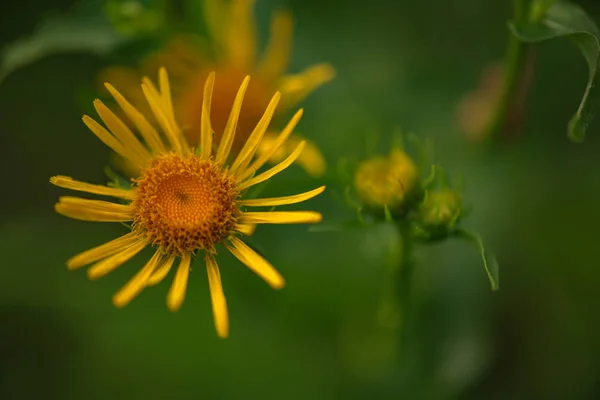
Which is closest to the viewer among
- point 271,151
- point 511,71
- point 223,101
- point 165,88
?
point 271,151

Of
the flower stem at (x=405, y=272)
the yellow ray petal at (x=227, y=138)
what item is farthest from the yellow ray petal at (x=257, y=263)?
the flower stem at (x=405, y=272)

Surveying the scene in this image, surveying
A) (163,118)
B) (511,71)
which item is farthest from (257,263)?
(511,71)

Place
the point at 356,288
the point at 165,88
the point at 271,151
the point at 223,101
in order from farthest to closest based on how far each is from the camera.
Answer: the point at 356,288
the point at 223,101
the point at 165,88
the point at 271,151

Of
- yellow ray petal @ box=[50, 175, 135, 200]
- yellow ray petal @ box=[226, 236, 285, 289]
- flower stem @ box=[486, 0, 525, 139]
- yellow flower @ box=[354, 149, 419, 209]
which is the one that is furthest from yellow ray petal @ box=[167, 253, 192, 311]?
flower stem @ box=[486, 0, 525, 139]

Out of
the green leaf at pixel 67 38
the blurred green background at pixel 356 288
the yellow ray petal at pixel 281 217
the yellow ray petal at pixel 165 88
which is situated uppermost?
the yellow ray petal at pixel 165 88

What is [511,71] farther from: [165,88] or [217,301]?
[217,301]

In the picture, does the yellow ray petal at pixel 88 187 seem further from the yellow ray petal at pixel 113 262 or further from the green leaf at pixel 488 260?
the green leaf at pixel 488 260
